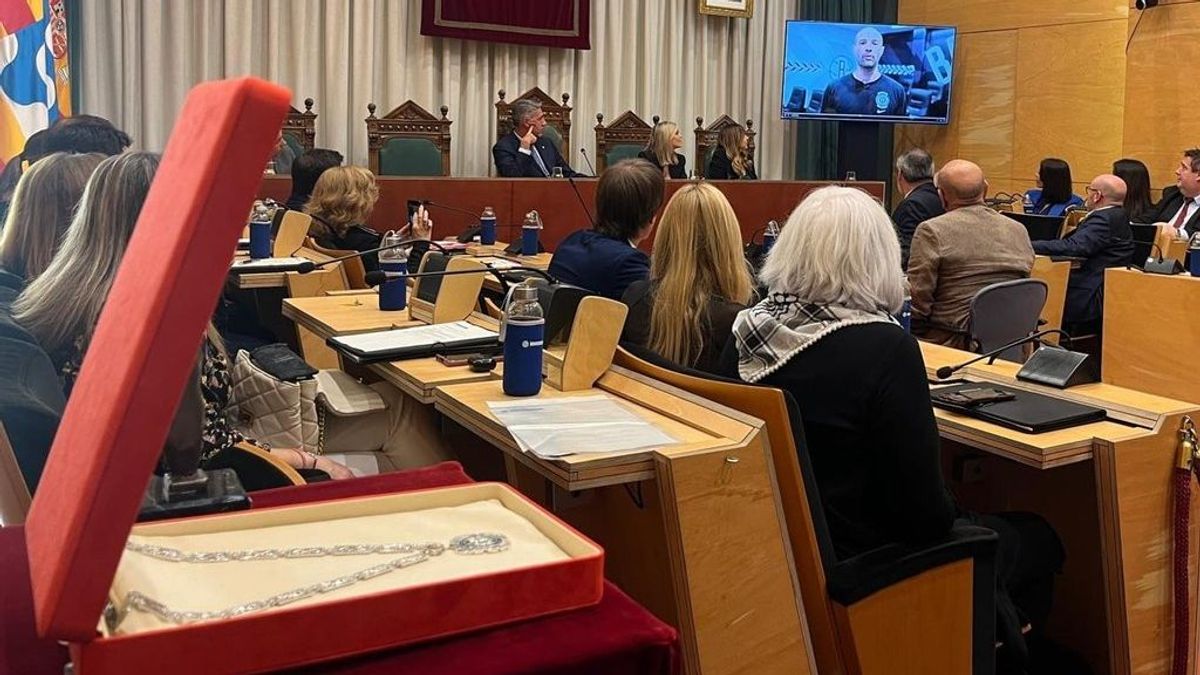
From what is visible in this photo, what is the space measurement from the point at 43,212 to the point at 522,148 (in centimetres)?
524

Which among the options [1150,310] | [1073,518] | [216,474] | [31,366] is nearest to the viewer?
[216,474]

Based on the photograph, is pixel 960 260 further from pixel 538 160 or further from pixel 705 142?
pixel 705 142

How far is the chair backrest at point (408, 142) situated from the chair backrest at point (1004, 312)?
4512 millimetres

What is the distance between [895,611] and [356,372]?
5.49 feet

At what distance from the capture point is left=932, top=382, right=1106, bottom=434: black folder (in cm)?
210

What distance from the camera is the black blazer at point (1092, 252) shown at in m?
5.28

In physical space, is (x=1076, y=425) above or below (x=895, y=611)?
above

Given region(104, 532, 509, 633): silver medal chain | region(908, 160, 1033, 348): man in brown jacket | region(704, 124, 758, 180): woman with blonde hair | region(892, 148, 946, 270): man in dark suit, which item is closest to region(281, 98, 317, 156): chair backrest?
region(704, 124, 758, 180): woman with blonde hair

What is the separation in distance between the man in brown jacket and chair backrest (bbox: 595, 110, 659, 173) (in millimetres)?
4356

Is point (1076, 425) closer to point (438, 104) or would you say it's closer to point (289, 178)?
point (289, 178)

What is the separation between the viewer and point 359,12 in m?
8.02

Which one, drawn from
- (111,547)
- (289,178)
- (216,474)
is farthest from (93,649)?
(289,178)

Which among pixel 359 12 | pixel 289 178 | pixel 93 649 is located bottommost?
pixel 93 649

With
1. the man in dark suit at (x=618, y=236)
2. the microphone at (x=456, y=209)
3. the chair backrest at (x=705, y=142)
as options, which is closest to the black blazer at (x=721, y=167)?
the chair backrest at (x=705, y=142)
